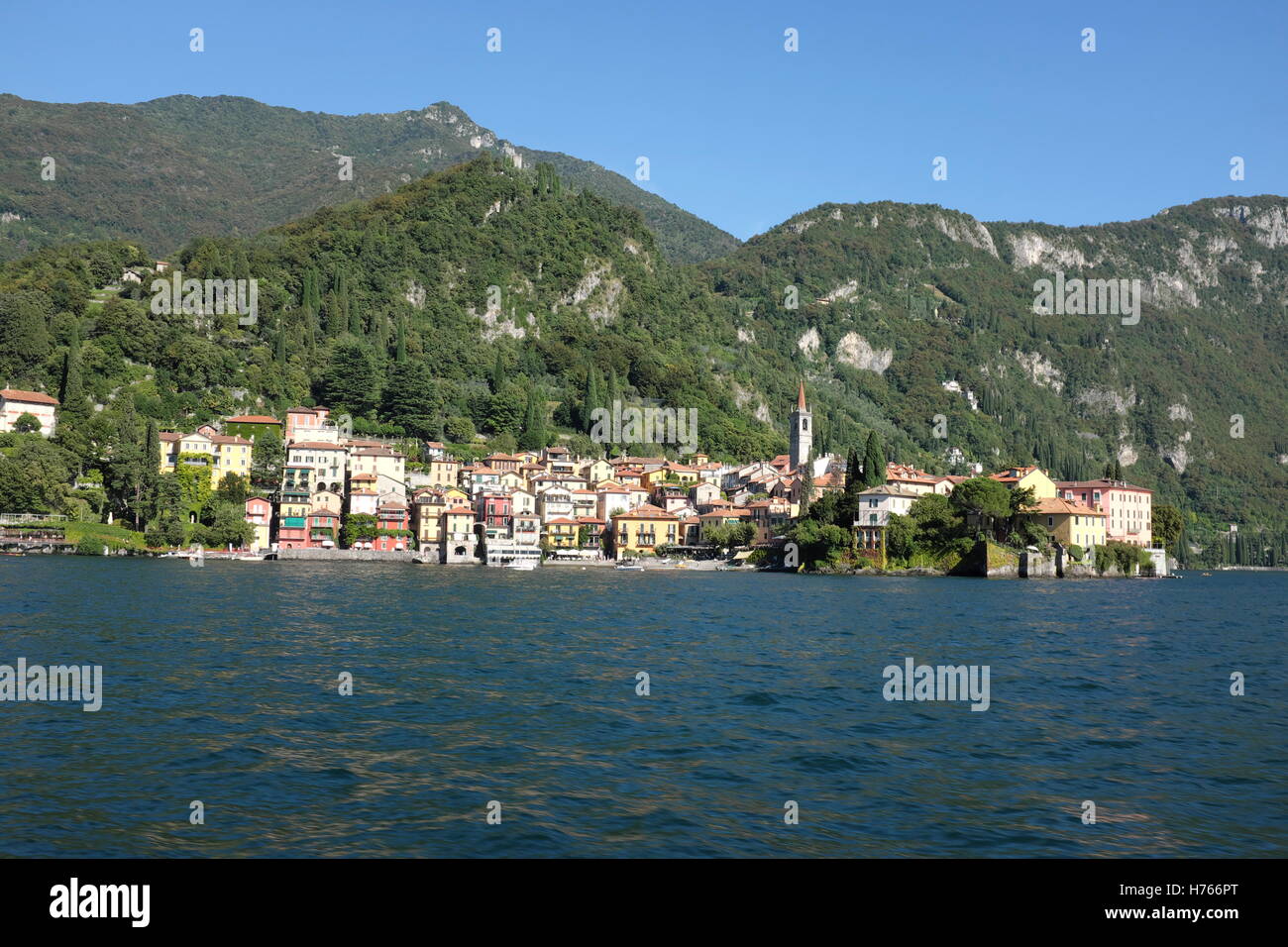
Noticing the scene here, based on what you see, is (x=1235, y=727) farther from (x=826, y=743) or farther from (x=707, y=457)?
(x=707, y=457)

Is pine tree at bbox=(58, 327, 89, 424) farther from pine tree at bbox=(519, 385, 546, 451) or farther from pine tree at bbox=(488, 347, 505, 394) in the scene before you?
pine tree at bbox=(488, 347, 505, 394)

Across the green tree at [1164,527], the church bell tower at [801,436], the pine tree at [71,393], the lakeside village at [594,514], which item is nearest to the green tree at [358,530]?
the lakeside village at [594,514]

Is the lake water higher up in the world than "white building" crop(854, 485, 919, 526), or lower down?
lower down

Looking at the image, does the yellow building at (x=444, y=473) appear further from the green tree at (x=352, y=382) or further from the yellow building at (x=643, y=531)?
the yellow building at (x=643, y=531)

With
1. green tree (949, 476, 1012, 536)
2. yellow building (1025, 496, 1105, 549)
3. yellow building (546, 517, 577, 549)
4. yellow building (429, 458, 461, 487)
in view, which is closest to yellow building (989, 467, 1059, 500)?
yellow building (1025, 496, 1105, 549)

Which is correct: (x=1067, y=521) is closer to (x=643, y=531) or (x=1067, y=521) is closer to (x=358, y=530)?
(x=643, y=531)

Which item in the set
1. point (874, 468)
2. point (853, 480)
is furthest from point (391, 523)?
point (874, 468)
